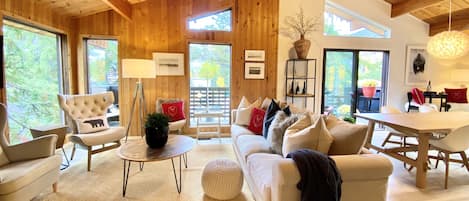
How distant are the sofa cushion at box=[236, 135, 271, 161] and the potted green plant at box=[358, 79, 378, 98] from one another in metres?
4.12

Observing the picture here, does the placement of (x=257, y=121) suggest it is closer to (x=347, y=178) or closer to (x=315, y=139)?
(x=315, y=139)

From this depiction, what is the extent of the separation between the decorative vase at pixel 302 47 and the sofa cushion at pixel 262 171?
11.2 feet

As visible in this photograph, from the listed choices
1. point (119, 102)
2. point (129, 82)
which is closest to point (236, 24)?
point (129, 82)

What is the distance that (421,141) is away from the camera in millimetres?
3010

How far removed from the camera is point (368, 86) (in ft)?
20.2

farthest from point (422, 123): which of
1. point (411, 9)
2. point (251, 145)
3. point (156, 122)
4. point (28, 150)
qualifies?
point (28, 150)

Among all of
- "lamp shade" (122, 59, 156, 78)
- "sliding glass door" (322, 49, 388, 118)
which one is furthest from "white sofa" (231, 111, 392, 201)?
"sliding glass door" (322, 49, 388, 118)

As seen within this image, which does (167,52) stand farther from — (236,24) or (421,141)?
(421,141)

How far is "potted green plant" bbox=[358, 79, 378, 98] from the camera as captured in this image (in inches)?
243

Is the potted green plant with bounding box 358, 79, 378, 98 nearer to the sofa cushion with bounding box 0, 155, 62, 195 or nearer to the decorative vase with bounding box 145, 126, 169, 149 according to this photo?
the decorative vase with bounding box 145, 126, 169, 149

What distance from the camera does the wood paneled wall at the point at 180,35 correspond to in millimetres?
4996

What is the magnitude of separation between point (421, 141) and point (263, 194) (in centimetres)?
219

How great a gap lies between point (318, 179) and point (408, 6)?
18.4 ft

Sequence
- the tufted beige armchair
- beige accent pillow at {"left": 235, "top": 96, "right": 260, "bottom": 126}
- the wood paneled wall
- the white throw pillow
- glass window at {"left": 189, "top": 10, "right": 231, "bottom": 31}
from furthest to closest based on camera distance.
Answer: glass window at {"left": 189, "top": 10, "right": 231, "bottom": 31} → the wood paneled wall → beige accent pillow at {"left": 235, "top": 96, "right": 260, "bottom": 126} → the white throw pillow → the tufted beige armchair
